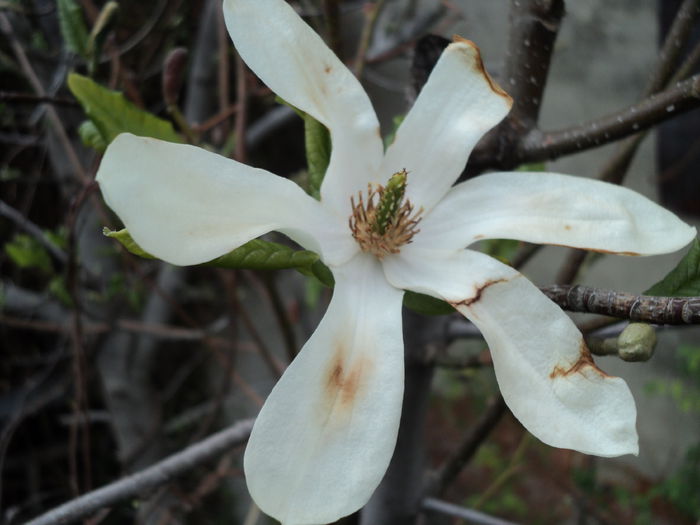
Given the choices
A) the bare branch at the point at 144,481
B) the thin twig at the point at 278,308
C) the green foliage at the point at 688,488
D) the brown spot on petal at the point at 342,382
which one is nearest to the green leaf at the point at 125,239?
the brown spot on petal at the point at 342,382

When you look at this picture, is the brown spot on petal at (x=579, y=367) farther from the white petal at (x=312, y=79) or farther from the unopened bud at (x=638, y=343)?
the white petal at (x=312, y=79)

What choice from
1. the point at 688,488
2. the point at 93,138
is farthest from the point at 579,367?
the point at 688,488

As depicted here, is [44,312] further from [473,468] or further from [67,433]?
[473,468]

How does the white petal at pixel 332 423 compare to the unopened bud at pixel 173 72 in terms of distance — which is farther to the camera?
the unopened bud at pixel 173 72

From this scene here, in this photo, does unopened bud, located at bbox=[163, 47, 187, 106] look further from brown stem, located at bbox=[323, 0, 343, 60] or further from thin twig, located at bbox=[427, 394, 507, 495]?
thin twig, located at bbox=[427, 394, 507, 495]

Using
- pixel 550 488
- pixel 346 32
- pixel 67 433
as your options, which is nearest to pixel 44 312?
pixel 67 433

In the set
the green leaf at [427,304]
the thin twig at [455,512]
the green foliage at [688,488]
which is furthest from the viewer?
the green foliage at [688,488]
